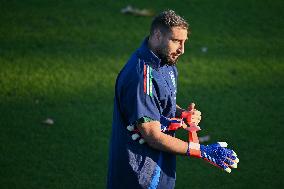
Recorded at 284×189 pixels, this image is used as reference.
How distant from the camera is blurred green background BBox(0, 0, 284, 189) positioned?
4316mm

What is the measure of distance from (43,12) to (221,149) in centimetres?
426

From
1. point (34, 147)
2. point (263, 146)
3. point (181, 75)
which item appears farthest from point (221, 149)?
point (181, 75)

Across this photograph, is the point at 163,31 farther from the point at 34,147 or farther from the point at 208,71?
the point at 208,71

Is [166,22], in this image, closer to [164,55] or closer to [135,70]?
[164,55]

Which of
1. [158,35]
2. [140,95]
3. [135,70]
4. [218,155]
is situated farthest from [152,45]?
[218,155]

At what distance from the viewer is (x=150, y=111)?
2607 millimetres

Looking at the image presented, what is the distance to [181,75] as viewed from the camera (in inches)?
216

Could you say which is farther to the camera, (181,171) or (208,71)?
(208,71)

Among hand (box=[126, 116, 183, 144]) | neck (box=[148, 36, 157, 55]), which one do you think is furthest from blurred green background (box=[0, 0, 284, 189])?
neck (box=[148, 36, 157, 55])

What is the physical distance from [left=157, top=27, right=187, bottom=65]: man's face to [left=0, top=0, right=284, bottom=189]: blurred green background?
1744 millimetres

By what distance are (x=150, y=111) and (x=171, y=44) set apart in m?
0.38

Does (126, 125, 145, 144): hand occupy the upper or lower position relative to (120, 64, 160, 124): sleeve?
lower

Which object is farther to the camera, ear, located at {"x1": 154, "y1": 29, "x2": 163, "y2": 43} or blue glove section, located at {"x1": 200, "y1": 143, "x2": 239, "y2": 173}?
blue glove section, located at {"x1": 200, "y1": 143, "x2": 239, "y2": 173}

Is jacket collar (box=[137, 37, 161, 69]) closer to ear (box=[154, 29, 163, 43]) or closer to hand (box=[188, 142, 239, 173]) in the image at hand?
ear (box=[154, 29, 163, 43])
